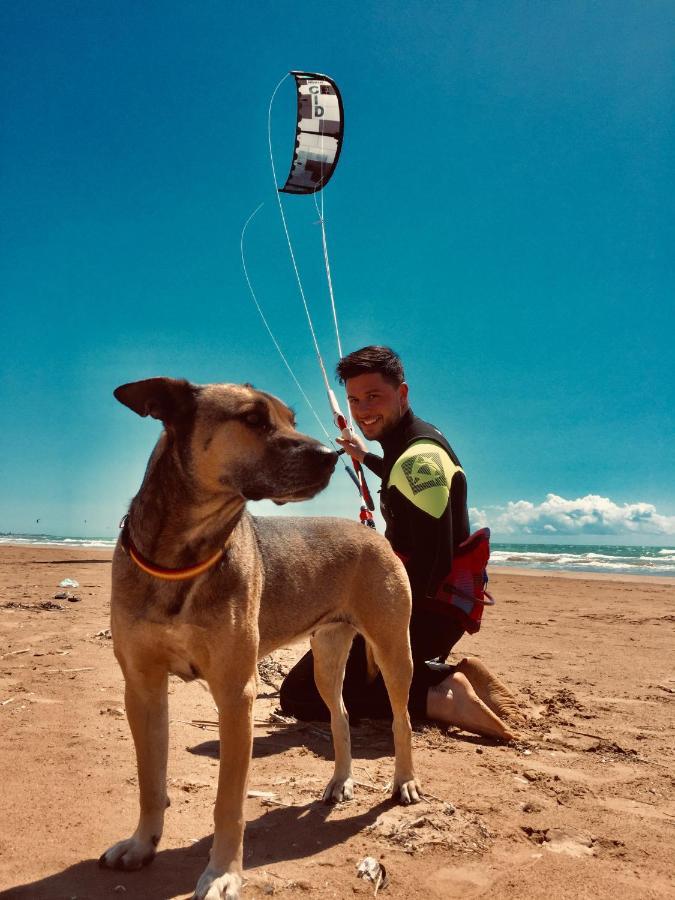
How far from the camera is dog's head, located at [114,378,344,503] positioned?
282cm

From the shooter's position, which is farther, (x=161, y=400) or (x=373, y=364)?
(x=373, y=364)

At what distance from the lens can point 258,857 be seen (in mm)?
3000

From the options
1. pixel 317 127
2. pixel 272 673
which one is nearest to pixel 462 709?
pixel 272 673

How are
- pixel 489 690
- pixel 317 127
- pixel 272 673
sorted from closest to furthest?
pixel 489 690 < pixel 272 673 < pixel 317 127

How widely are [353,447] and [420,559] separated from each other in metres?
1.66

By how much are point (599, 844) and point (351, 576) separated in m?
1.87

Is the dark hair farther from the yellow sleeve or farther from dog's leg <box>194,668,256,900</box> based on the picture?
dog's leg <box>194,668,256,900</box>

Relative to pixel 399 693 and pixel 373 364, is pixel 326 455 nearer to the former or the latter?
pixel 399 693

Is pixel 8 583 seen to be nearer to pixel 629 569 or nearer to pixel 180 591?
pixel 180 591

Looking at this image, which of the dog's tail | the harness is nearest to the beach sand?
the dog's tail

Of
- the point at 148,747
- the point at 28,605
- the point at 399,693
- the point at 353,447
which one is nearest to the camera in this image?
the point at 148,747

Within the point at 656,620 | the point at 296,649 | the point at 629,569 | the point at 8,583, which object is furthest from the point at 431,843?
the point at 629,569

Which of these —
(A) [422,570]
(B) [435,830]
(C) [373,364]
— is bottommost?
(B) [435,830]

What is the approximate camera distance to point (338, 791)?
376cm
